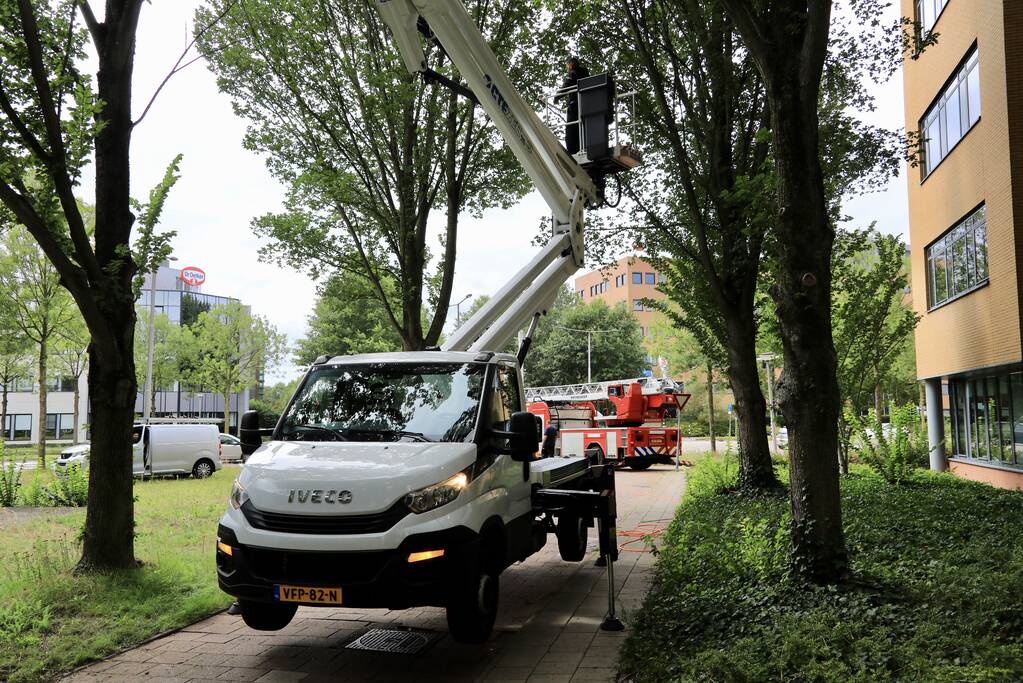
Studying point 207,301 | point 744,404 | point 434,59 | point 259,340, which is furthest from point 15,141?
point 207,301

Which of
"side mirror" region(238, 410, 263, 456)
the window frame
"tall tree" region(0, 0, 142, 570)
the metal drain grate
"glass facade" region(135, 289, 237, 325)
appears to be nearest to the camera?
the metal drain grate

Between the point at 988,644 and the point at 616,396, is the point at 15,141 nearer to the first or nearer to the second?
the point at 988,644

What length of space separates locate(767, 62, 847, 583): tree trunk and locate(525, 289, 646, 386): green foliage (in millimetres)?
50876

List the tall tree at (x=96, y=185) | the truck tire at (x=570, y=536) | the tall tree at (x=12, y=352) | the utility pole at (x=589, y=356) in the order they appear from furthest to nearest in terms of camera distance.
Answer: the utility pole at (x=589, y=356), the tall tree at (x=12, y=352), the truck tire at (x=570, y=536), the tall tree at (x=96, y=185)

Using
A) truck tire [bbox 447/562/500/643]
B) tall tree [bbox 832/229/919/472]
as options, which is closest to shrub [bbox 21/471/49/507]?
truck tire [bbox 447/562/500/643]

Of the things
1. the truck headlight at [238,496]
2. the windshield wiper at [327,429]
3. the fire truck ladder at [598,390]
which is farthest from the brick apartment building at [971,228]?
the truck headlight at [238,496]

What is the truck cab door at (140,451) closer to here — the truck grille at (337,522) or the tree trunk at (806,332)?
the truck grille at (337,522)

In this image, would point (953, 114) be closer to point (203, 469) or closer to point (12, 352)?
point (203, 469)

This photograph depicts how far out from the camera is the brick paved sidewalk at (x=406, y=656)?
17.1 feet

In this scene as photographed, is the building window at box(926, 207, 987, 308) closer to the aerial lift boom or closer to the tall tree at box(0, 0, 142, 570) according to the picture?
the aerial lift boom

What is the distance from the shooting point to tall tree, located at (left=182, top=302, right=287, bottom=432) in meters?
42.2

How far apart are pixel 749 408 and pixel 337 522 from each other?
995cm

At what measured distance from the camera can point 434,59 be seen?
14.6m

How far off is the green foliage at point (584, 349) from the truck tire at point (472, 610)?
171 feet
